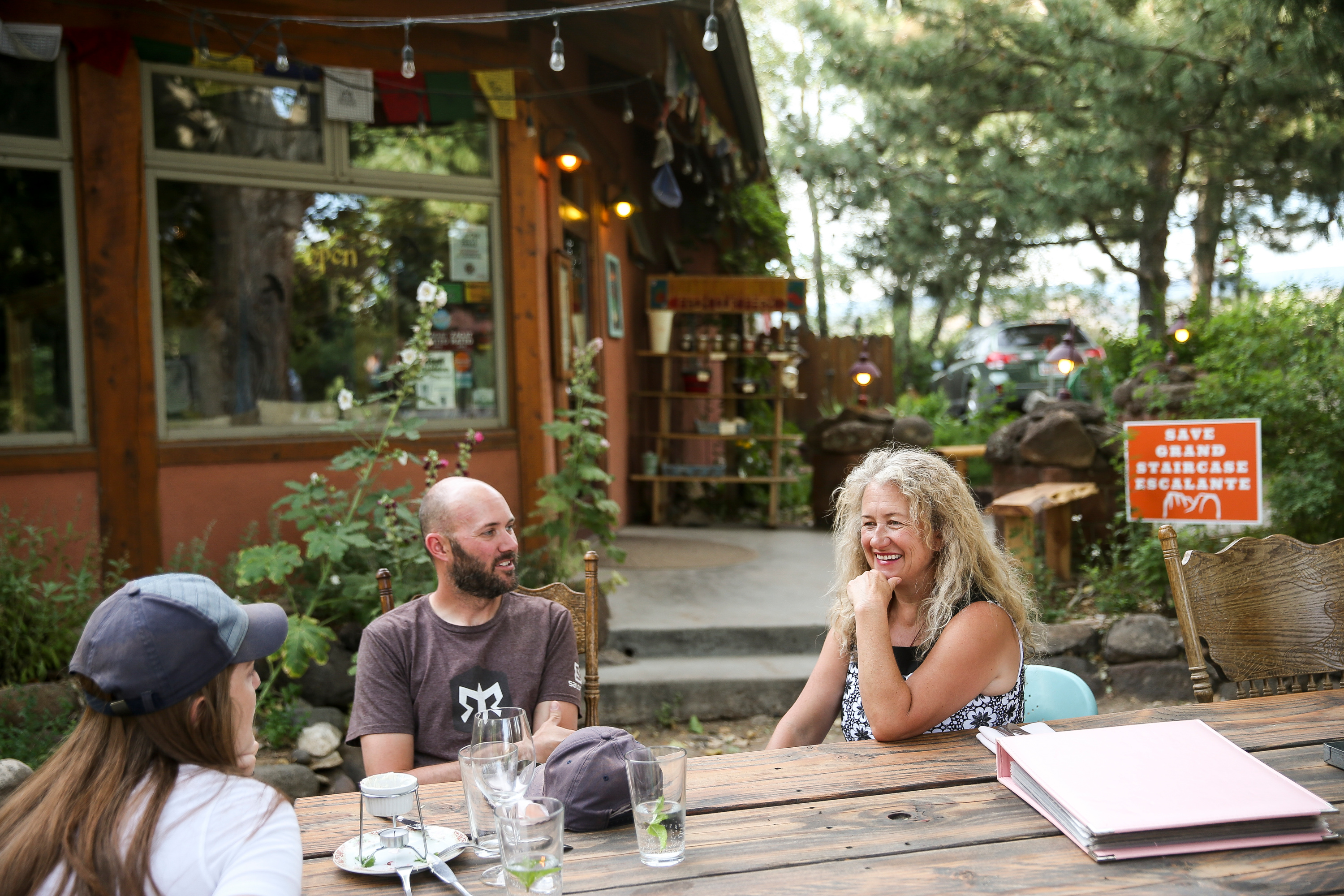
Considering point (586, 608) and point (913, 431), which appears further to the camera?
point (913, 431)

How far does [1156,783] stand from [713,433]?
691 centimetres

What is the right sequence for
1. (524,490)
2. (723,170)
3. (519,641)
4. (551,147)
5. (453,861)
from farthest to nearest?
(723,170) < (551,147) < (524,490) < (519,641) < (453,861)

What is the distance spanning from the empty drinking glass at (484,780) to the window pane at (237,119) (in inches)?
163

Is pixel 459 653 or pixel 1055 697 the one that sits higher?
pixel 459 653

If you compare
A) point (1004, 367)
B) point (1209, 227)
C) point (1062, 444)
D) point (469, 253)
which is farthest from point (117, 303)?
point (1004, 367)

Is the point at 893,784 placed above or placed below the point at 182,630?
below

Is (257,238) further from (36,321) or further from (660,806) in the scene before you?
(660,806)

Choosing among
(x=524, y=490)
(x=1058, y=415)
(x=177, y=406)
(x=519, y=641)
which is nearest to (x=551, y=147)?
(x=524, y=490)

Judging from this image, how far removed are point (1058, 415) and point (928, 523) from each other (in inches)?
173

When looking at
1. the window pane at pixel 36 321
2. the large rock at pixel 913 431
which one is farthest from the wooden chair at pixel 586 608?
the large rock at pixel 913 431

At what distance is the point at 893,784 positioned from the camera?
171cm

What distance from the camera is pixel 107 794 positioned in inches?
45.9

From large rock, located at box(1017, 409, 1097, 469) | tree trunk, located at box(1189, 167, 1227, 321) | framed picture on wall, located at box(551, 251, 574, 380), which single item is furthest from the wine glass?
tree trunk, located at box(1189, 167, 1227, 321)

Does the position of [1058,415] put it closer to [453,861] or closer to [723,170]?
[723,170]
